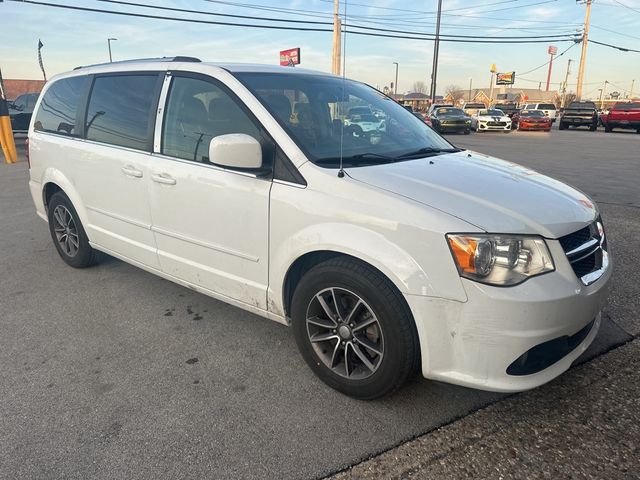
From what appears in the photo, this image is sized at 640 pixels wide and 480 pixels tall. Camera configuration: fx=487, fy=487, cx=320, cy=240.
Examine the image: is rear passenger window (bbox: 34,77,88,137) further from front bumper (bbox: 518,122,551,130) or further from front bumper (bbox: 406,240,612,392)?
front bumper (bbox: 518,122,551,130)

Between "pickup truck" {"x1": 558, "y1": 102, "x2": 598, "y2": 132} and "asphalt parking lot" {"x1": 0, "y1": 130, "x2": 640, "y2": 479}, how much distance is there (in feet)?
97.5

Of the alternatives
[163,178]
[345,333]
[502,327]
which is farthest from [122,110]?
[502,327]

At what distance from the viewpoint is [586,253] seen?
8.16ft

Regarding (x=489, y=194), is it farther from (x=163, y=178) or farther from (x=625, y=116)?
(x=625, y=116)

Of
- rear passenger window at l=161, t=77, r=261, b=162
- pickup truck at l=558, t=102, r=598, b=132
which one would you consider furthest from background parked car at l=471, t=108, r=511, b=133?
rear passenger window at l=161, t=77, r=261, b=162

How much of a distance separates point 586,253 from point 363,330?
121 cm

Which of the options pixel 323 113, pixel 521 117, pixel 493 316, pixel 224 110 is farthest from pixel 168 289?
pixel 521 117

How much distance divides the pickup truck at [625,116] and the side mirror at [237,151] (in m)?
29.7

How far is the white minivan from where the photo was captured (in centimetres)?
222

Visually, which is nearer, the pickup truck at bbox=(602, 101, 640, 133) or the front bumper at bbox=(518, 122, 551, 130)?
the pickup truck at bbox=(602, 101, 640, 133)

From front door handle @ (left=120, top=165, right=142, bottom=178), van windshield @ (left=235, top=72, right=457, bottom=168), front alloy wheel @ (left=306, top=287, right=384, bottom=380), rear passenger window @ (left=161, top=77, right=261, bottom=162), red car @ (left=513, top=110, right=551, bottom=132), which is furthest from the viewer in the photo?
red car @ (left=513, top=110, right=551, bottom=132)

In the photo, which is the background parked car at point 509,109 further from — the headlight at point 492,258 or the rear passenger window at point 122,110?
the headlight at point 492,258

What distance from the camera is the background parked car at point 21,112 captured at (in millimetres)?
16653

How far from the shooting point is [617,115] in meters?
26.9
